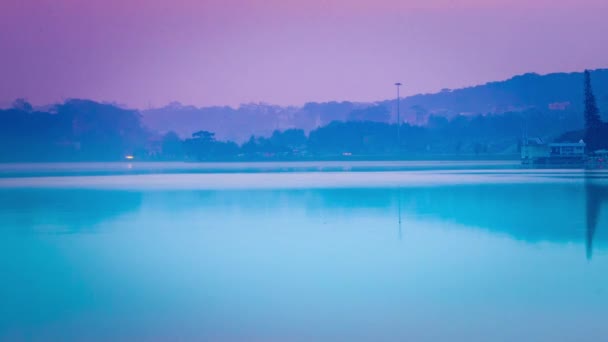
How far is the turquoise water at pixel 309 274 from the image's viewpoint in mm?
6242

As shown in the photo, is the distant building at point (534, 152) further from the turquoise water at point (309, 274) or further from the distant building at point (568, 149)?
the turquoise water at point (309, 274)

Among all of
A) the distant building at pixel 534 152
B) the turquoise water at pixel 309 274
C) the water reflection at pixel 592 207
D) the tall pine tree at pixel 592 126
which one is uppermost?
the tall pine tree at pixel 592 126

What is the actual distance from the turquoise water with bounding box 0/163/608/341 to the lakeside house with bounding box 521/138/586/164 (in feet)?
119

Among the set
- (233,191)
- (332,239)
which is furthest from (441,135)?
(332,239)

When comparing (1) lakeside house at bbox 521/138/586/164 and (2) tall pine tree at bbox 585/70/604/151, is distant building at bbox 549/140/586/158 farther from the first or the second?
(2) tall pine tree at bbox 585/70/604/151

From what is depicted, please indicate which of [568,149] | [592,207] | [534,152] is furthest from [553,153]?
[592,207]

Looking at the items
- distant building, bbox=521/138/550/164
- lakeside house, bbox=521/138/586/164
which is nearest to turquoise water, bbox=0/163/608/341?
lakeside house, bbox=521/138/586/164

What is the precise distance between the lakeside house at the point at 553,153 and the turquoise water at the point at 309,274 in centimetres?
3619

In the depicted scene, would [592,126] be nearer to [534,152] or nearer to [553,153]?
[553,153]

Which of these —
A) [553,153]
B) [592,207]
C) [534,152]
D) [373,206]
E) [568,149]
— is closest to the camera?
[592,207]

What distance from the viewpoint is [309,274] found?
8695mm

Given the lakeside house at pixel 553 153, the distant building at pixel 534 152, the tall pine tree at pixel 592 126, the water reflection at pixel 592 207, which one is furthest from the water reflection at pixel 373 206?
the tall pine tree at pixel 592 126

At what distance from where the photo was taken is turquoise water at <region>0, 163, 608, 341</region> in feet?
20.5

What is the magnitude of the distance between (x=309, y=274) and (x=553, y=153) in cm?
5054
